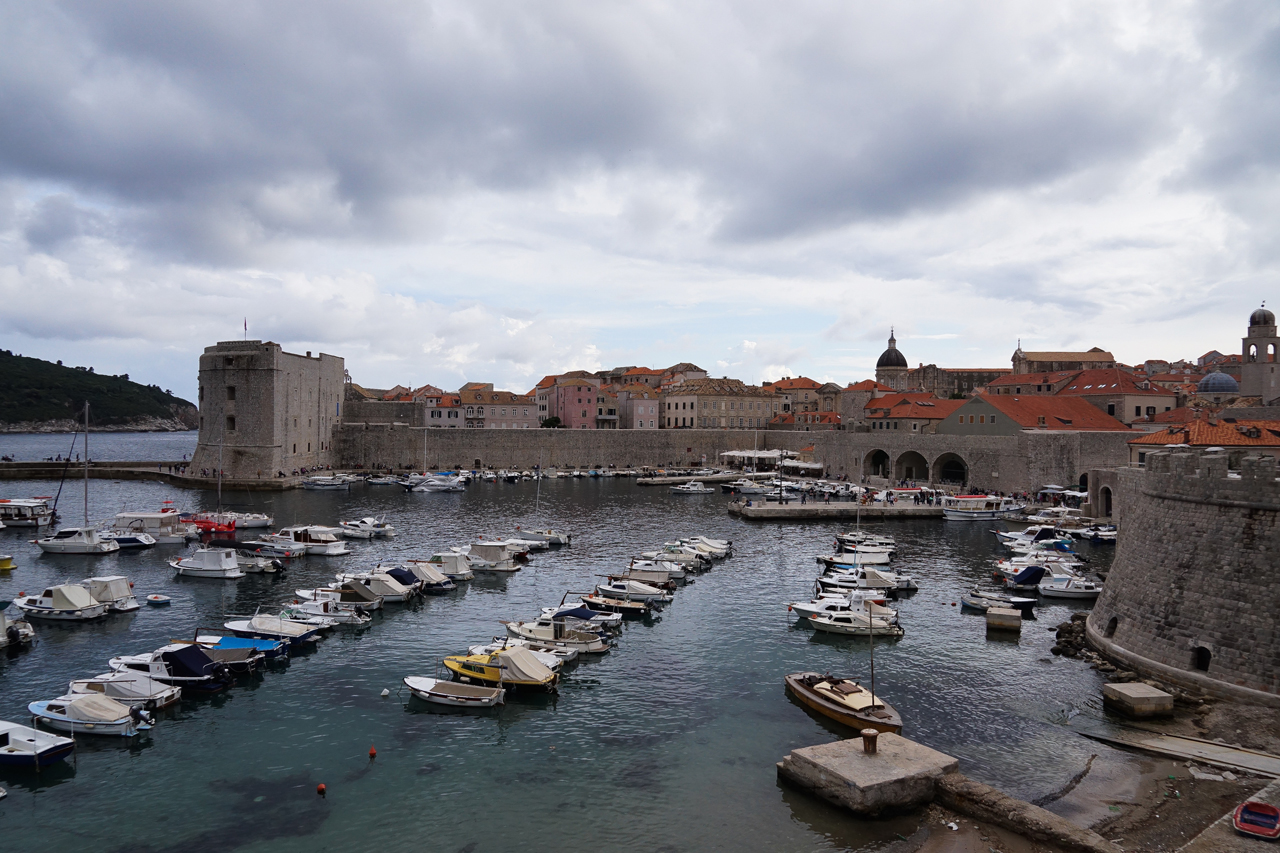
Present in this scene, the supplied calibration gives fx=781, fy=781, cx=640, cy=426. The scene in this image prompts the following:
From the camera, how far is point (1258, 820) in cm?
1116

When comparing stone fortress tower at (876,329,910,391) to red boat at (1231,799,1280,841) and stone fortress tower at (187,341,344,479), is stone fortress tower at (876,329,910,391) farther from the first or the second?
red boat at (1231,799,1280,841)

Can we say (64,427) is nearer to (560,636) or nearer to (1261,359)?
(560,636)

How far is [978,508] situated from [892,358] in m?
51.0

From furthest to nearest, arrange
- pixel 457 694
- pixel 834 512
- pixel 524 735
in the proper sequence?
pixel 834 512
pixel 457 694
pixel 524 735

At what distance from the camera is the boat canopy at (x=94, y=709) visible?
51.6 ft

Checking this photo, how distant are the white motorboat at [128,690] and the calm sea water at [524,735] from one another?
450 millimetres

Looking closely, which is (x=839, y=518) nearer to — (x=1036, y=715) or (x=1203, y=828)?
(x=1036, y=715)

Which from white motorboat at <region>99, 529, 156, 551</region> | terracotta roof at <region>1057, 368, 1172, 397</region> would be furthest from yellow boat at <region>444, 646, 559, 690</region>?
terracotta roof at <region>1057, 368, 1172, 397</region>

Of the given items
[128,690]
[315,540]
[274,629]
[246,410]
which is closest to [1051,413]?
[315,540]

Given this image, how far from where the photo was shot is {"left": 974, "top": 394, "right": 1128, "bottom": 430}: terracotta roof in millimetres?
54062

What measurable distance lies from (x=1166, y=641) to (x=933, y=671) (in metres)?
5.21

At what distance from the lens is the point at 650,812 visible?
42.9ft

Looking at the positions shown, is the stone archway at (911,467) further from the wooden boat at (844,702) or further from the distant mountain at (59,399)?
the distant mountain at (59,399)

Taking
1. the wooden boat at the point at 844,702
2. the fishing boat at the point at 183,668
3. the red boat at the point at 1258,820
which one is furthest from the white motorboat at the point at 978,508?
the fishing boat at the point at 183,668
